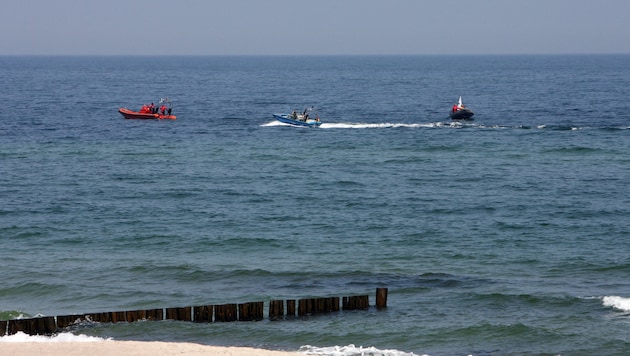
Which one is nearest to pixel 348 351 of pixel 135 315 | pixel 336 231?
pixel 135 315

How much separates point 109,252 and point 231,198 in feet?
49.3

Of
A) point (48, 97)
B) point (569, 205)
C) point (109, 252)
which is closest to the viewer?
point (109, 252)

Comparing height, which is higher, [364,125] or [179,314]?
[364,125]

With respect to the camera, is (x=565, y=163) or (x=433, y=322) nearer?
(x=433, y=322)

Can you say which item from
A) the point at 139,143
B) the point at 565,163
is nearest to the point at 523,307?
the point at 565,163

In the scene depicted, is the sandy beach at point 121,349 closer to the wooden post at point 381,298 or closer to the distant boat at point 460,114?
the wooden post at point 381,298

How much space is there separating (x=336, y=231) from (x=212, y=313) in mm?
16885

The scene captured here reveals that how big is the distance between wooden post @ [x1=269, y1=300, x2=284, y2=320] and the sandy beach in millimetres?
4208

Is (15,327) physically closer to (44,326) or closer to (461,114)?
(44,326)

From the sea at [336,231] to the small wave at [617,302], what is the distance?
10cm

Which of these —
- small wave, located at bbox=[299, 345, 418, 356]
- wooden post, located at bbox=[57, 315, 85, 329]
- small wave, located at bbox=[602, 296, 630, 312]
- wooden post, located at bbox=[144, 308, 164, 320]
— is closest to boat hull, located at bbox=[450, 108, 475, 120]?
small wave, located at bbox=[602, 296, 630, 312]

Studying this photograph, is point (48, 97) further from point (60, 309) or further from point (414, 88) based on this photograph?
point (60, 309)

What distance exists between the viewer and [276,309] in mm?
35312

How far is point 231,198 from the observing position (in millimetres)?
59969
